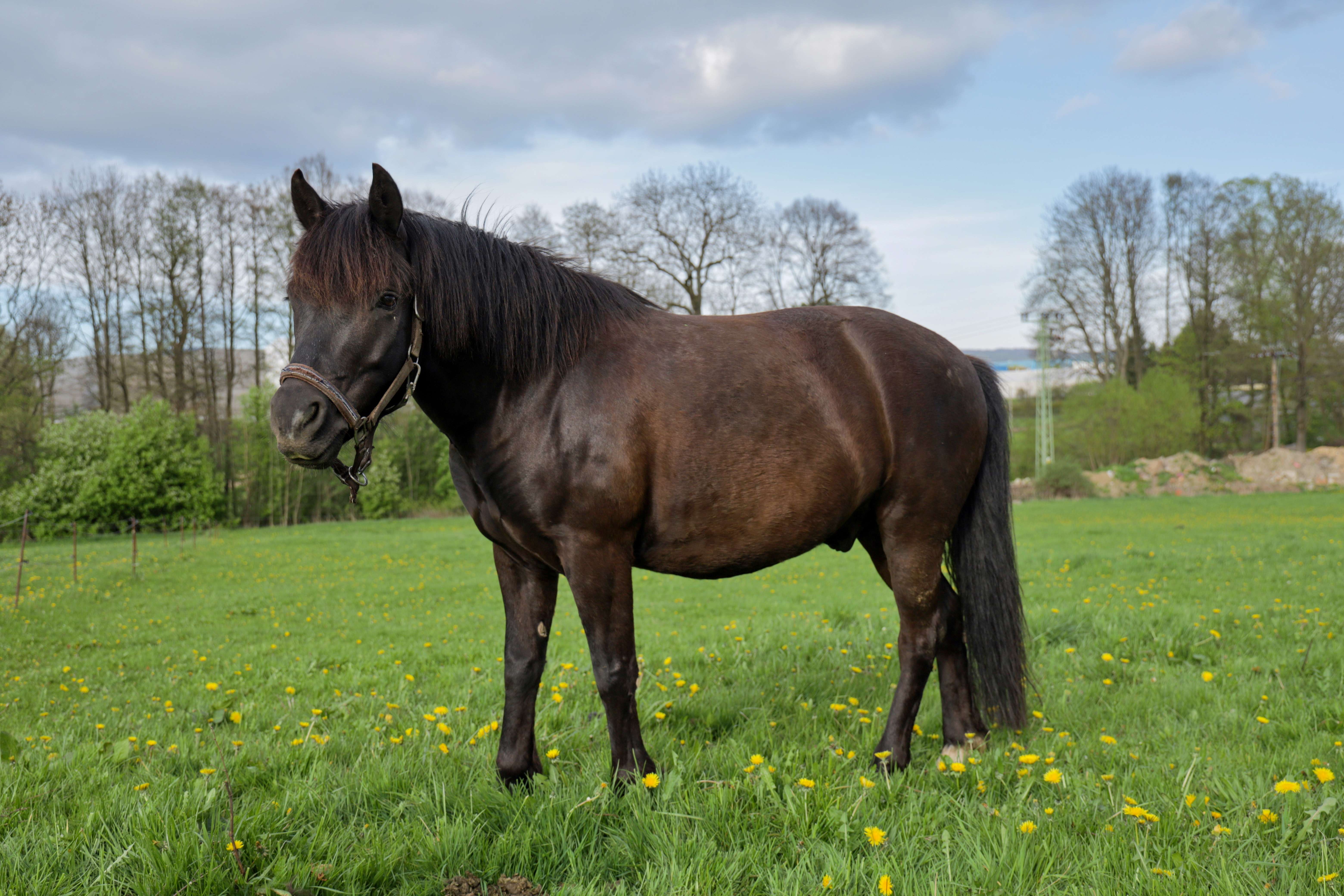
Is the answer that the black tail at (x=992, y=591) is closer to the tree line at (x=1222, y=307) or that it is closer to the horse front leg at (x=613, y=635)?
the horse front leg at (x=613, y=635)

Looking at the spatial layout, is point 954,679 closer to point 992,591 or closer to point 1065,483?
point 992,591

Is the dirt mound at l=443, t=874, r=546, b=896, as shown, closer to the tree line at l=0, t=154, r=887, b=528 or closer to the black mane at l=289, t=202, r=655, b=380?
the black mane at l=289, t=202, r=655, b=380

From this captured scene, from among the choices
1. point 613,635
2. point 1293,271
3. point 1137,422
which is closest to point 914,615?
point 613,635

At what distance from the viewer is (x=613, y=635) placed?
303 centimetres

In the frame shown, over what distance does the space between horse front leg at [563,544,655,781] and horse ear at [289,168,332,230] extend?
153 centimetres

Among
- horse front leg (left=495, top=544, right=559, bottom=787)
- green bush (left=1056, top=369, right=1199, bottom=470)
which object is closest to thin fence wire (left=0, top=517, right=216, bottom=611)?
horse front leg (left=495, top=544, right=559, bottom=787)

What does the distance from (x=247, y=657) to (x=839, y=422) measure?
638 centimetres

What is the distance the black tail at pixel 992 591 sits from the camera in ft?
12.7

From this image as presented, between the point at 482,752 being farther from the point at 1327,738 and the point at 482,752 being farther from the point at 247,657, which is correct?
the point at 247,657

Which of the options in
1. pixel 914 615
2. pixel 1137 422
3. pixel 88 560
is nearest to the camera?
pixel 914 615

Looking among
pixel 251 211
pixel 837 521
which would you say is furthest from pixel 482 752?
pixel 251 211

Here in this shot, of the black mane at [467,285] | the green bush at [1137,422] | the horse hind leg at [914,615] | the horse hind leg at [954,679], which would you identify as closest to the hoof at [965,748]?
the horse hind leg at [954,679]

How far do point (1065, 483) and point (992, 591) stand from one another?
1227 inches

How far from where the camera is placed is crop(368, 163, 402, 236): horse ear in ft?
8.95
